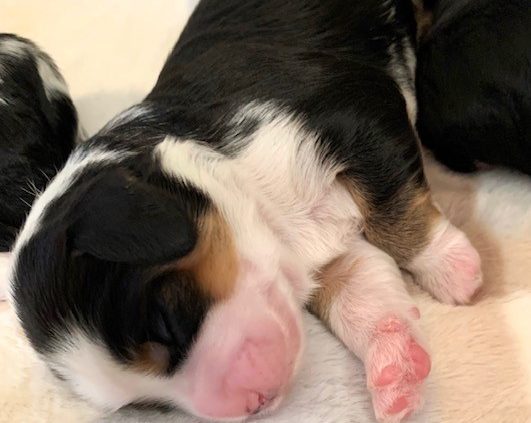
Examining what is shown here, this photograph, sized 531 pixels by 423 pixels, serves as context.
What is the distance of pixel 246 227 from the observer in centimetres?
181

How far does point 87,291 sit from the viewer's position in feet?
5.25

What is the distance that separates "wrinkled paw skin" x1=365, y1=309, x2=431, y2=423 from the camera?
1711mm

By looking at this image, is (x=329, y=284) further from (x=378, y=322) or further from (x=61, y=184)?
(x=61, y=184)

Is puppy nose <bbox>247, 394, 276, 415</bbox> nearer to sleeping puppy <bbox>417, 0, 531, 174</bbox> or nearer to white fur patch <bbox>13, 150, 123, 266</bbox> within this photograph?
white fur patch <bbox>13, 150, 123, 266</bbox>

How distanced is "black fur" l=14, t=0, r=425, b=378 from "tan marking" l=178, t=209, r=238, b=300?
2 centimetres

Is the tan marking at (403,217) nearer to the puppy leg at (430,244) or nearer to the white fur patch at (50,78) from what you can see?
the puppy leg at (430,244)

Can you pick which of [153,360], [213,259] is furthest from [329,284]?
[153,360]

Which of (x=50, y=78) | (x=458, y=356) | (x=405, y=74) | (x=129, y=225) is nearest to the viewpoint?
(x=129, y=225)

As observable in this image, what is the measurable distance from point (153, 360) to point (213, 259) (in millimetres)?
222

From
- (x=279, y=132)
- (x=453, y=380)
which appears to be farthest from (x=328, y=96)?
(x=453, y=380)

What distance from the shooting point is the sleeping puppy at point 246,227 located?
1.59 m

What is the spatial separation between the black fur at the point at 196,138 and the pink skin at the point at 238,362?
41 millimetres

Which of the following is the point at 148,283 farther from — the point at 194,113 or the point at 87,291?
the point at 194,113

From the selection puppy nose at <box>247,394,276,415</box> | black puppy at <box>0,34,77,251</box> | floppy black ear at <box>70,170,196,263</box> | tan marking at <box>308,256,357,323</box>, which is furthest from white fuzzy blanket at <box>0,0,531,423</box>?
floppy black ear at <box>70,170,196,263</box>
